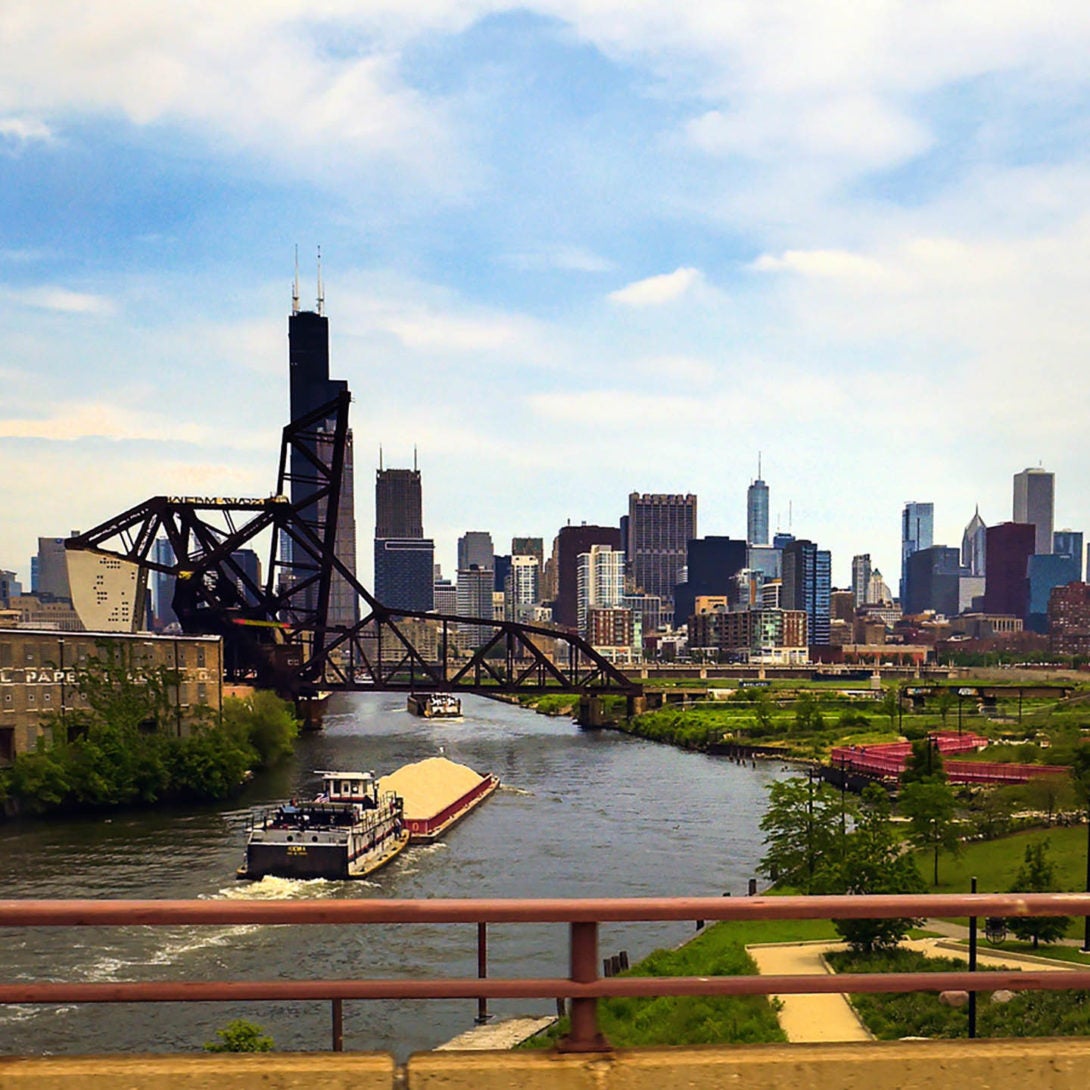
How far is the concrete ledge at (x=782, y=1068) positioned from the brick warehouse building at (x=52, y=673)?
47021 millimetres

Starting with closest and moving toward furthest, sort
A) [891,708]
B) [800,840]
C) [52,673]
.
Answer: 1. [800,840]
2. [52,673]
3. [891,708]

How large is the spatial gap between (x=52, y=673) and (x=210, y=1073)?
4890 centimetres

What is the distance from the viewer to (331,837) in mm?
35812

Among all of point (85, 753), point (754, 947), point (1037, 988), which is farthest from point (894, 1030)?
point (85, 753)

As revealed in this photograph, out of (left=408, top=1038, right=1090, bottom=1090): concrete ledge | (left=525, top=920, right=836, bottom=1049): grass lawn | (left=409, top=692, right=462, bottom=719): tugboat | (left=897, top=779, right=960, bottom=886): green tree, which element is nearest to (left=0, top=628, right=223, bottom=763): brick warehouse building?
(left=525, top=920, right=836, bottom=1049): grass lawn

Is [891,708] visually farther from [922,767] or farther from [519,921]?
[519,921]

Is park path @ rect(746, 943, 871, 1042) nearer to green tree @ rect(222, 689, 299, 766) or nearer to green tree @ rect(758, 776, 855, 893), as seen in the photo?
green tree @ rect(758, 776, 855, 893)

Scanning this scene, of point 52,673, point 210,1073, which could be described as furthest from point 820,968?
point 52,673

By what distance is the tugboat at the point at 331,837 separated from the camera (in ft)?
114

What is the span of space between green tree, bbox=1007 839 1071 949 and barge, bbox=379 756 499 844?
21178 millimetres

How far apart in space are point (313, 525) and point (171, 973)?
242ft

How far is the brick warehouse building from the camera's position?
4638cm

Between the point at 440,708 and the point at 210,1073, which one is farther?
the point at 440,708

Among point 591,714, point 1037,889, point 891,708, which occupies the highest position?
point 1037,889
